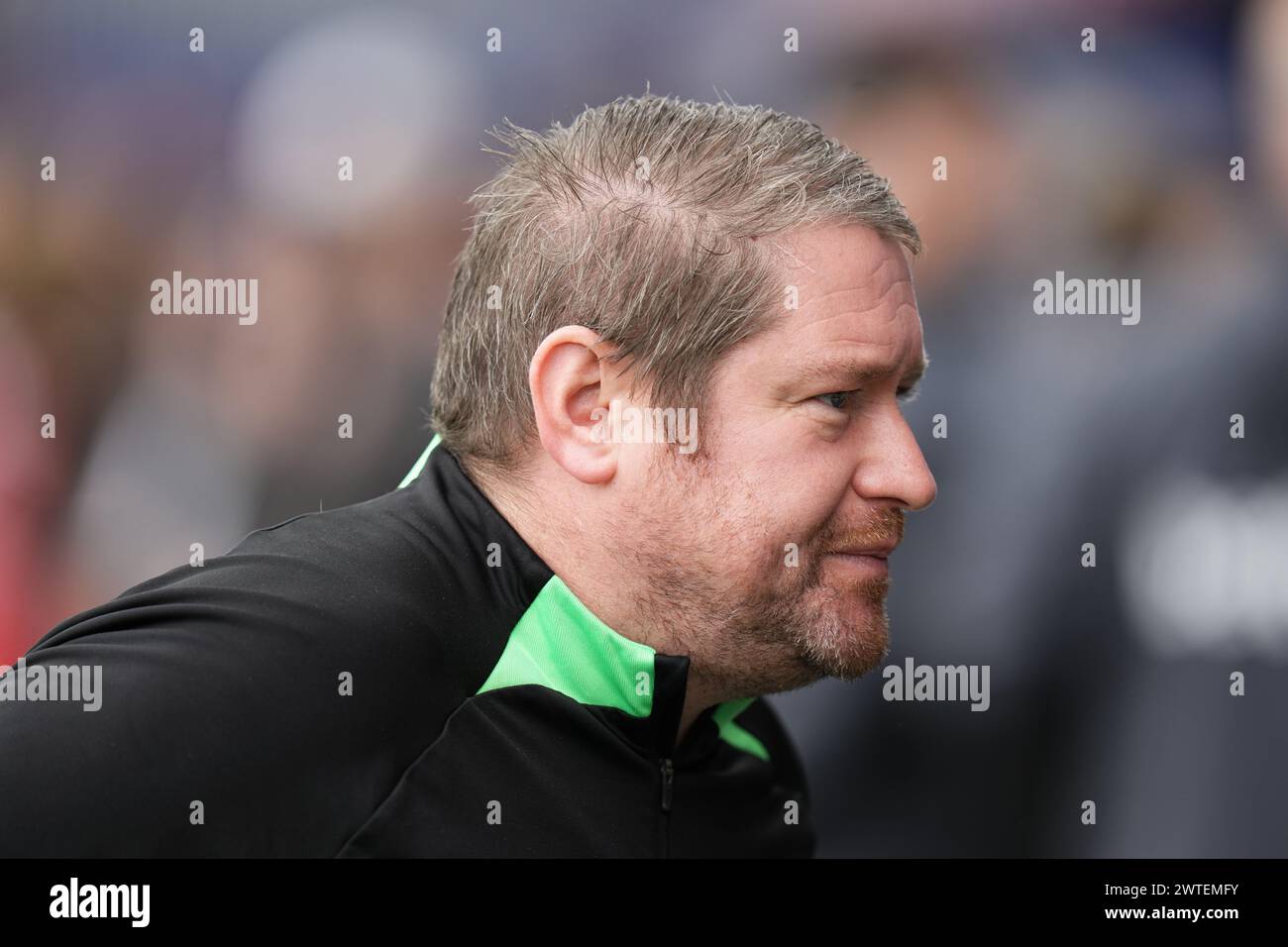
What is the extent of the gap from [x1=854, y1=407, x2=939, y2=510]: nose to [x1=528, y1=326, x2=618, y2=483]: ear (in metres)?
0.31

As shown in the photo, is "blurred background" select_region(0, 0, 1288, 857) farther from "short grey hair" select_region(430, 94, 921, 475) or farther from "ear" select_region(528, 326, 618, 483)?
"ear" select_region(528, 326, 618, 483)

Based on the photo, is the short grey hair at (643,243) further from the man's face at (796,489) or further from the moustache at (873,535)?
the moustache at (873,535)

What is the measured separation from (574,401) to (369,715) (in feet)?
1.49

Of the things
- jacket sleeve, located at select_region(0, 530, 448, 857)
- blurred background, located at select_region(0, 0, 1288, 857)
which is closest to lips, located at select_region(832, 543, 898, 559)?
jacket sleeve, located at select_region(0, 530, 448, 857)

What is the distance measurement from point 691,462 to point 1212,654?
1375 millimetres

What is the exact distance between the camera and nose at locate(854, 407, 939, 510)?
1595 mm

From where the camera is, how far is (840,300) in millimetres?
1550

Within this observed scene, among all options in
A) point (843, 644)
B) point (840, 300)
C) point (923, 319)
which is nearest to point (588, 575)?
point (843, 644)

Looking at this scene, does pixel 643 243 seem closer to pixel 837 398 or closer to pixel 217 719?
pixel 837 398

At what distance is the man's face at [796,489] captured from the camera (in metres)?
1.54

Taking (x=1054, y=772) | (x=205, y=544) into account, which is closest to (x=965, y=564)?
(x=1054, y=772)

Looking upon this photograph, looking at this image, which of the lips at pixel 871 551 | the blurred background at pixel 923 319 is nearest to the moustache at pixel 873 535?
the lips at pixel 871 551
